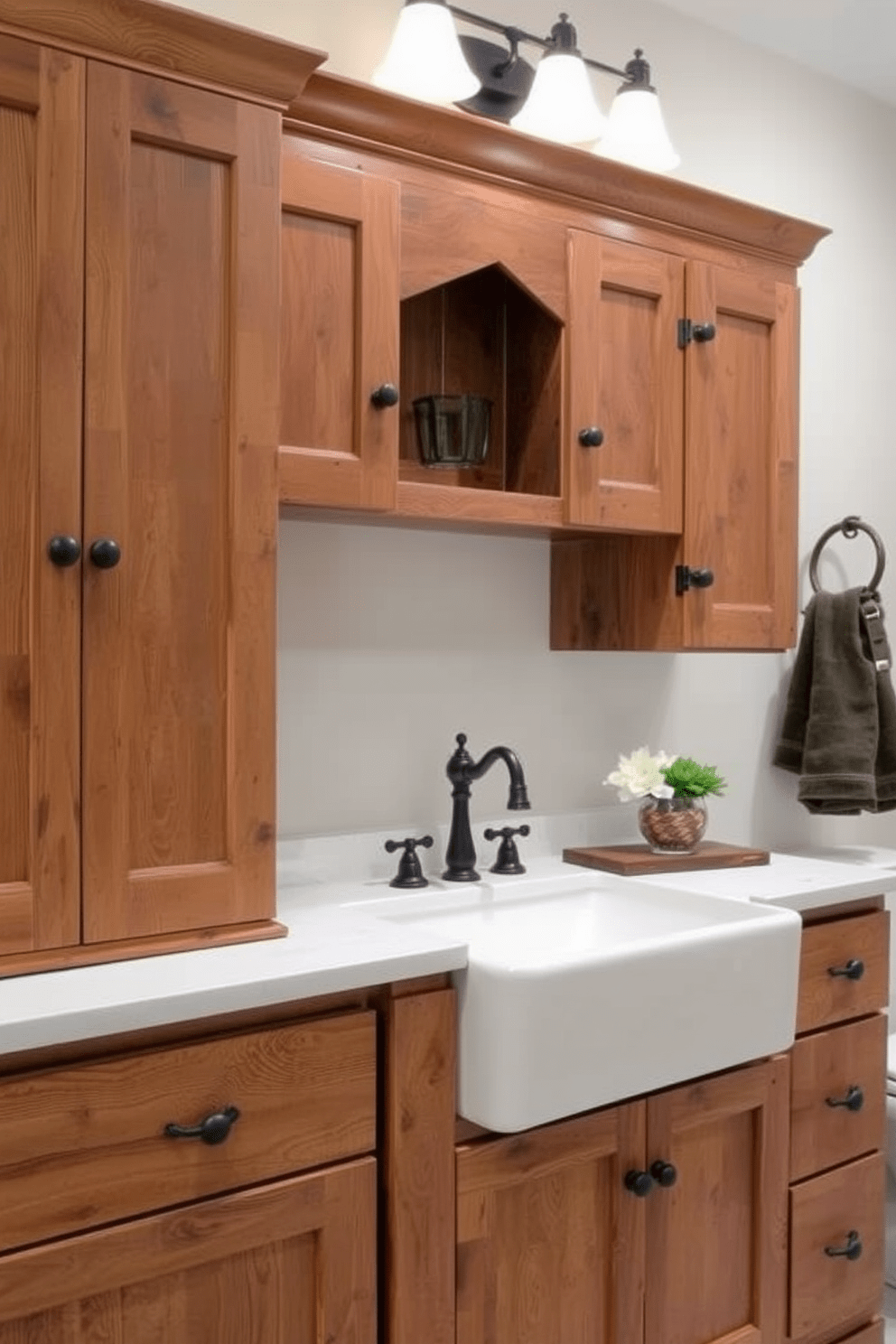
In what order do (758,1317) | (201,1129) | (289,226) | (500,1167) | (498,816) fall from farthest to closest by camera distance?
(498,816), (758,1317), (289,226), (500,1167), (201,1129)

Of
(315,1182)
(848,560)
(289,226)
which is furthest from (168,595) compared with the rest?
(848,560)

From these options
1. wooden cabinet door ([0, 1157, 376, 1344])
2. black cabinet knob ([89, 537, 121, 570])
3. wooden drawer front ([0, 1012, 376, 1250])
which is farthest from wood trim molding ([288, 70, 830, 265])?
wooden cabinet door ([0, 1157, 376, 1344])

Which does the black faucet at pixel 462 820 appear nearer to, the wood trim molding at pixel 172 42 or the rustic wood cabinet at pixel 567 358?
the rustic wood cabinet at pixel 567 358

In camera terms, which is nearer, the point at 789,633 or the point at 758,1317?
the point at 758,1317

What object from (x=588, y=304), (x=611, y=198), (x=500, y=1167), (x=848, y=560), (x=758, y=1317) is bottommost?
(x=758, y=1317)

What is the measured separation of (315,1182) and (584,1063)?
1.22ft

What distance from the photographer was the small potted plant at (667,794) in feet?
7.60

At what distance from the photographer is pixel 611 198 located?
212 cm

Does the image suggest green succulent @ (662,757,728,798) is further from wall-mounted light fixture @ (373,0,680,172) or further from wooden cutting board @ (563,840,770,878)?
wall-mounted light fixture @ (373,0,680,172)

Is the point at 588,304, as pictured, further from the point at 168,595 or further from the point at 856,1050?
the point at 856,1050

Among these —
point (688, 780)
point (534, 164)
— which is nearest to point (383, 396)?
point (534, 164)

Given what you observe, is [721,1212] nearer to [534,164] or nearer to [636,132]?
[534,164]

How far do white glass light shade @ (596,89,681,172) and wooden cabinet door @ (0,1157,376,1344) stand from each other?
181 centimetres

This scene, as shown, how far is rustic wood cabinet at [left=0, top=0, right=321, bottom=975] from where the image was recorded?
1.40m
